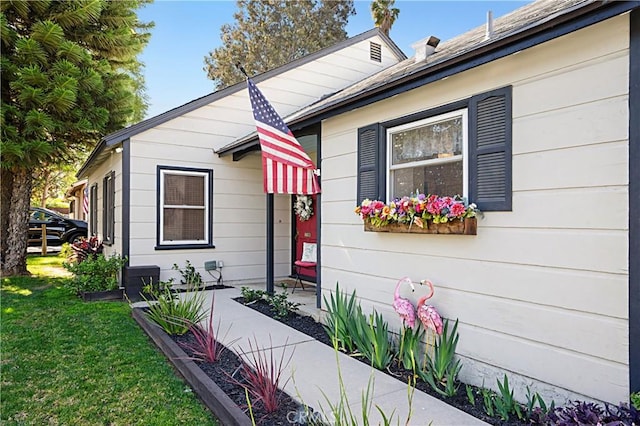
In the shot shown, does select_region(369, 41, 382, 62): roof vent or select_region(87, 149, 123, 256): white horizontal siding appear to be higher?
select_region(369, 41, 382, 62): roof vent

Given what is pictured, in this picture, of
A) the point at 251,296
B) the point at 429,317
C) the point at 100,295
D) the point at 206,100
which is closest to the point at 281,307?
the point at 251,296

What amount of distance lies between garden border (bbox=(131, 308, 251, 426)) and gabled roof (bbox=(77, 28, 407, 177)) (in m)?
3.69

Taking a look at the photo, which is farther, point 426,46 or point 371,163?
point 426,46

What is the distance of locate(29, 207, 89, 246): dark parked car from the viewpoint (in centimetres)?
1508

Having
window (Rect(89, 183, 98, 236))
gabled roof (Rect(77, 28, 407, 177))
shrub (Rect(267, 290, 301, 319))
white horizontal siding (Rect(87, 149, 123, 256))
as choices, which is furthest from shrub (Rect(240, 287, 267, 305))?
window (Rect(89, 183, 98, 236))

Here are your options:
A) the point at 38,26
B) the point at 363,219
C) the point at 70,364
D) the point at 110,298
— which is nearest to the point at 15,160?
the point at 38,26

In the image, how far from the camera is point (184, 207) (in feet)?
25.0

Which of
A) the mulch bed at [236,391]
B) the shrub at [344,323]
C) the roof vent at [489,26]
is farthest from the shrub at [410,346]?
the roof vent at [489,26]

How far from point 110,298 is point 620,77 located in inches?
283

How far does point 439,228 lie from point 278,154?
7.00 ft

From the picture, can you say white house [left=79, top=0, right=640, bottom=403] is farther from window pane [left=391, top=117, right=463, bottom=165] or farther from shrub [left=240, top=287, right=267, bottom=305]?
shrub [left=240, top=287, right=267, bottom=305]

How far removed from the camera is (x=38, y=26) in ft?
25.9

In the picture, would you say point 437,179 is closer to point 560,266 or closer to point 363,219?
point 363,219

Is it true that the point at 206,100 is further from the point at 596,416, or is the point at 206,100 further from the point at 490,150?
Result: the point at 596,416
